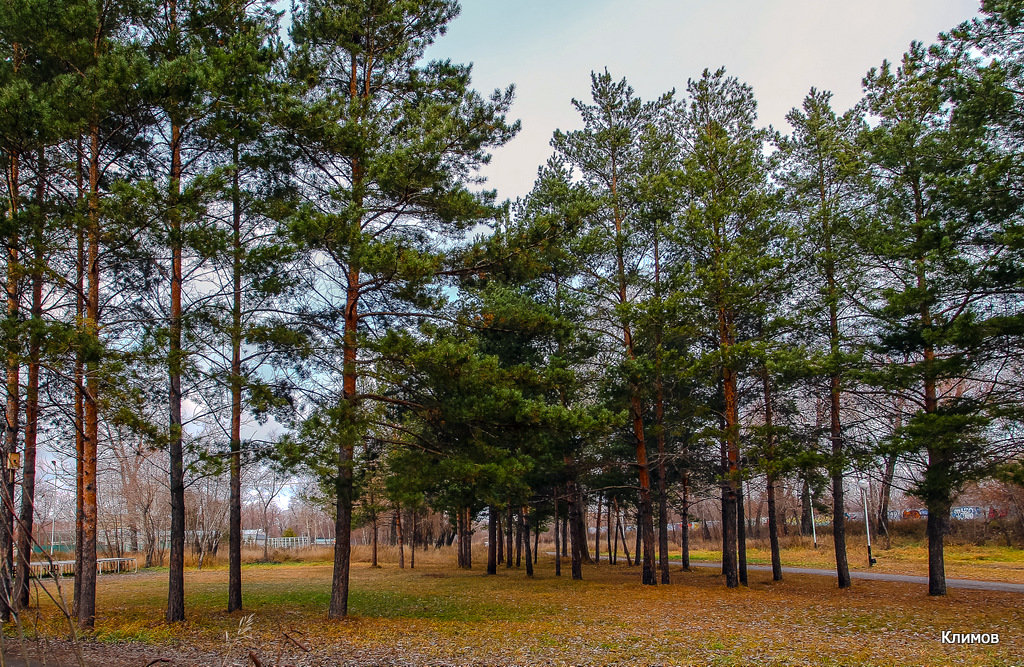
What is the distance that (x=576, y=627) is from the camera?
11.6m

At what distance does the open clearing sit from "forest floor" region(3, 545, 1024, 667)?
0.03 metres

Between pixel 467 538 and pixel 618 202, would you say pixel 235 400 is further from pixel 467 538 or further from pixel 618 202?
pixel 467 538

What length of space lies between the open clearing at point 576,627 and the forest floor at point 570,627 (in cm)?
3

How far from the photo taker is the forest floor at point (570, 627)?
8859 mm

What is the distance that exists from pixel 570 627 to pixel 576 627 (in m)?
0.11

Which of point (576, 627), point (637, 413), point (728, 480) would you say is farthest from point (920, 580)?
point (576, 627)

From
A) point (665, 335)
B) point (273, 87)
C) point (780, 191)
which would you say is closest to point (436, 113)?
point (273, 87)

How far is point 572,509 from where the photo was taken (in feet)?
78.9

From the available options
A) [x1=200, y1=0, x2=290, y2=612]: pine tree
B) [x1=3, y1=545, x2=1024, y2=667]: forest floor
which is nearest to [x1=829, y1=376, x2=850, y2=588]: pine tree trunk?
[x1=3, y1=545, x2=1024, y2=667]: forest floor

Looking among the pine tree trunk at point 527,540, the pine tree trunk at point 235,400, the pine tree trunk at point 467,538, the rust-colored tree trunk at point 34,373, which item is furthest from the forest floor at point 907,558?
the rust-colored tree trunk at point 34,373

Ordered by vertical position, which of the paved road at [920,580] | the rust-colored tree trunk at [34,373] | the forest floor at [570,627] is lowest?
the paved road at [920,580]

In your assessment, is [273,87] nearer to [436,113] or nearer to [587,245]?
[436,113]

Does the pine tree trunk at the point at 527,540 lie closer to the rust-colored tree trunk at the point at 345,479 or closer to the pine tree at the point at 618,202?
the pine tree at the point at 618,202

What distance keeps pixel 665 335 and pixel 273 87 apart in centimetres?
1130
